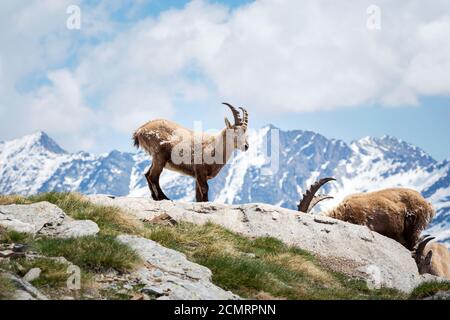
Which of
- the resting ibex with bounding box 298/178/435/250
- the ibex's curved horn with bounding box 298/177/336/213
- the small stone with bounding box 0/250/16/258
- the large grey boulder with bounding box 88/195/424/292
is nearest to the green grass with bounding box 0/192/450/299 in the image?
the small stone with bounding box 0/250/16/258

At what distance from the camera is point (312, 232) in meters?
15.9

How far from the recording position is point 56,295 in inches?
328

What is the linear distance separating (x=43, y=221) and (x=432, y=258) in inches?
541

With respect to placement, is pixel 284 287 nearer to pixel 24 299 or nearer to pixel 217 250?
pixel 217 250

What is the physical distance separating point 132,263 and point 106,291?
824 mm

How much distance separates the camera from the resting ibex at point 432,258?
1935cm

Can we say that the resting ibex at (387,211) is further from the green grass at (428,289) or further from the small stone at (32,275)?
the small stone at (32,275)

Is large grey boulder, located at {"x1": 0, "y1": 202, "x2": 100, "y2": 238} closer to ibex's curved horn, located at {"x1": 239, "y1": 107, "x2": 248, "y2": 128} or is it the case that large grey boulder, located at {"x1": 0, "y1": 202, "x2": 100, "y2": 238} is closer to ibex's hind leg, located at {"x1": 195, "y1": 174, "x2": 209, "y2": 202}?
ibex's hind leg, located at {"x1": 195, "y1": 174, "x2": 209, "y2": 202}

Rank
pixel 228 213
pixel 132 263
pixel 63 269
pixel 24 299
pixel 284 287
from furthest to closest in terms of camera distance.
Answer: pixel 228 213
pixel 284 287
pixel 132 263
pixel 63 269
pixel 24 299

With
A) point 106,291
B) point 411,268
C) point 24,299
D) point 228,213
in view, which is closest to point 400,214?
point 411,268

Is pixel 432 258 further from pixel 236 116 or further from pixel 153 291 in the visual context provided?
pixel 153 291

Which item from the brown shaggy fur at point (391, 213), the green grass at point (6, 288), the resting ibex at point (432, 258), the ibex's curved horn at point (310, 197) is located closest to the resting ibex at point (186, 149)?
the ibex's curved horn at point (310, 197)

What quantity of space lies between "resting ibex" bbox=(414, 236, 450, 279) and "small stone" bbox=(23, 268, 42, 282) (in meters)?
12.7

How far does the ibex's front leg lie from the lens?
18.6m
